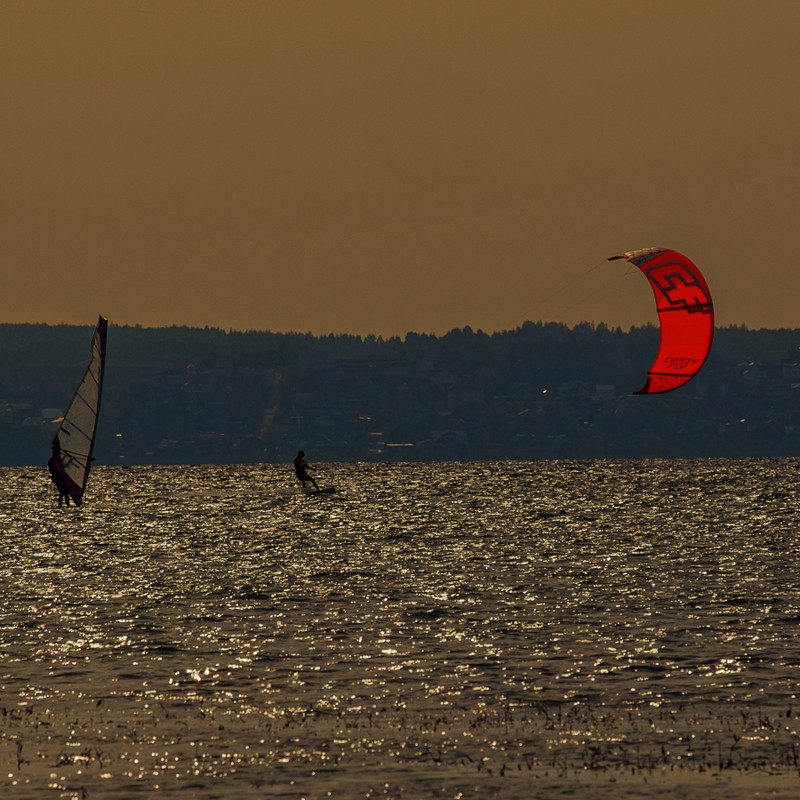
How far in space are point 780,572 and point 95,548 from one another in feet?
83.4

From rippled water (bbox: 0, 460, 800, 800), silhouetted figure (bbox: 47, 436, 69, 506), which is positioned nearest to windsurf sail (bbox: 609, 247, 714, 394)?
rippled water (bbox: 0, 460, 800, 800)

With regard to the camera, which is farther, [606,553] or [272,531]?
[272,531]

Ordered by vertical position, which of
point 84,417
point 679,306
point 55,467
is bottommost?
point 55,467

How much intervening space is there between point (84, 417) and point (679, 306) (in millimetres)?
26420

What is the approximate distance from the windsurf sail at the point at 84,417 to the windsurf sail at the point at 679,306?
881 inches

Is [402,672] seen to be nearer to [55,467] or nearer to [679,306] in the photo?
[679,306]

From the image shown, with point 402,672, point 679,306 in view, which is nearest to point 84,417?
point 679,306

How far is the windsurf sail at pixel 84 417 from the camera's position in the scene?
68438 millimetres

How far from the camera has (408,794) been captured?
16.9 m

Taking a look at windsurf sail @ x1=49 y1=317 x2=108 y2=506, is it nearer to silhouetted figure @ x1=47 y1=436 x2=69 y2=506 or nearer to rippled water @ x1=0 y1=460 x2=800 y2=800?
silhouetted figure @ x1=47 y1=436 x2=69 y2=506

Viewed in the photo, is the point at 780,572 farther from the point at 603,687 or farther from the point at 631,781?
the point at 631,781

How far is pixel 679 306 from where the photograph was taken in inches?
2212

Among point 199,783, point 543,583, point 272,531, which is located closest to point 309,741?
point 199,783

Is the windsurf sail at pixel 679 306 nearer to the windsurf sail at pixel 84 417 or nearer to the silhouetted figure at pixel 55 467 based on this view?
the windsurf sail at pixel 84 417
